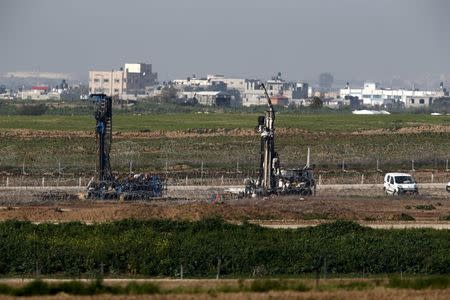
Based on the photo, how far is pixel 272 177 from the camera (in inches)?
2366

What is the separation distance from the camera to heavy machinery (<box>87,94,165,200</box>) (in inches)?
2288

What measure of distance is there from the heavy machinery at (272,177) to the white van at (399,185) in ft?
14.7

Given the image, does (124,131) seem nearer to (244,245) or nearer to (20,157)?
(20,157)

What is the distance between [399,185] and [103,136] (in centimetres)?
1433

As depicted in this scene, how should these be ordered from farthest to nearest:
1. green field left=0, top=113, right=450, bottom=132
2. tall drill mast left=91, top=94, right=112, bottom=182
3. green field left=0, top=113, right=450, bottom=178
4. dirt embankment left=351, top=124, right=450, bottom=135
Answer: green field left=0, top=113, right=450, bottom=132 → dirt embankment left=351, top=124, right=450, bottom=135 → green field left=0, top=113, right=450, bottom=178 → tall drill mast left=91, top=94, right=112, bottom=182

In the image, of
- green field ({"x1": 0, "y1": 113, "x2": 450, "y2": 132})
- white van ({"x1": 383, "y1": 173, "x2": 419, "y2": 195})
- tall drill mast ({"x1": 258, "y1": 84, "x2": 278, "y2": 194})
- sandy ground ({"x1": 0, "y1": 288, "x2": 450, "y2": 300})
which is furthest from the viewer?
green field ({"x1": 0, "y1": 113, "x2": 450, "y2": 132})

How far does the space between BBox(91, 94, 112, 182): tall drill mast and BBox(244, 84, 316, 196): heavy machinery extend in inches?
250

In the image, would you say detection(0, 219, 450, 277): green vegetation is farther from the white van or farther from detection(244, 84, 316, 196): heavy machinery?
the white van

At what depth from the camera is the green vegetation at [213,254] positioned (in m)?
38.4

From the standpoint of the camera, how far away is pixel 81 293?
106ft

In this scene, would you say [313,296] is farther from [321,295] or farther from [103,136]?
[103,136]

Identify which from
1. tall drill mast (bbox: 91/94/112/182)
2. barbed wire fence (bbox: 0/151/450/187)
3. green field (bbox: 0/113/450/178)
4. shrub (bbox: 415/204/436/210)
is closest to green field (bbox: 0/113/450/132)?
green field (bbox: 0/113/450/178)

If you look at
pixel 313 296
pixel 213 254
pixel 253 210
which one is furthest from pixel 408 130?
pixel 313 296

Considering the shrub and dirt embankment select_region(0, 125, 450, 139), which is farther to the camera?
dirt embankment select_region(0, 125, 450, 139)
